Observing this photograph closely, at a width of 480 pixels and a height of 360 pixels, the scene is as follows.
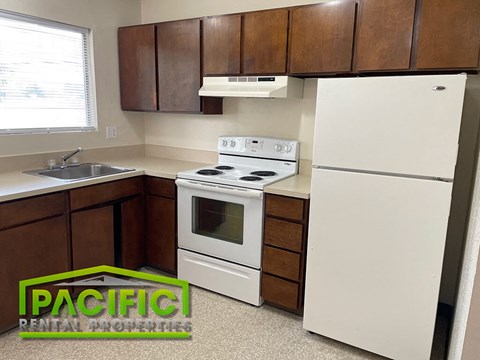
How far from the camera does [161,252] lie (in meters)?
2.93

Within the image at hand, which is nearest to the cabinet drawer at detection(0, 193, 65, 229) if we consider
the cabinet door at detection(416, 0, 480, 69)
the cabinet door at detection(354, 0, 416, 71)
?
the cabinet door at detection(354, 0, 416, 71)

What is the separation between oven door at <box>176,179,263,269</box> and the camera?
2398mm

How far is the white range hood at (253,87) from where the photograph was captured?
96.0 inches

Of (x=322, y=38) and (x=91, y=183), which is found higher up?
(x=322, y=38)

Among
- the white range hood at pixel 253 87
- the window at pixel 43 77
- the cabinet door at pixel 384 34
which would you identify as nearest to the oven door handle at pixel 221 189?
the white range hood at pixel 253 87

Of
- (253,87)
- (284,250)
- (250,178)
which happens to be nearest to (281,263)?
(284,250)

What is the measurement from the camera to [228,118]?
312cm

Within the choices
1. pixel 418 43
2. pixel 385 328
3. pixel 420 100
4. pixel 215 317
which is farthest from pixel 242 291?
pixel 418 43

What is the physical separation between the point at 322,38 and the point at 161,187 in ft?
5.22

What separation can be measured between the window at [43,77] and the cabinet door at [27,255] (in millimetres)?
889

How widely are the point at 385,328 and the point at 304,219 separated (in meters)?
0.74

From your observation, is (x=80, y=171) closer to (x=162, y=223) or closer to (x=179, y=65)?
(x=162, y=223)

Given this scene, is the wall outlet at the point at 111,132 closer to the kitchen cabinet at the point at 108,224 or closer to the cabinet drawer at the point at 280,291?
the kitchen cabinet at the point at 108,224

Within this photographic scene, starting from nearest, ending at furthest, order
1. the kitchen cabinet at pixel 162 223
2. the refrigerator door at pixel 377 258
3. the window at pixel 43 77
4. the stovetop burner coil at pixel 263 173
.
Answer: the refrigerator door at pixel 377 258, the window at pixel 43 77, the stovetop burner coil at pixel 263 173, the kitchen cabinet at pixel 162 223
